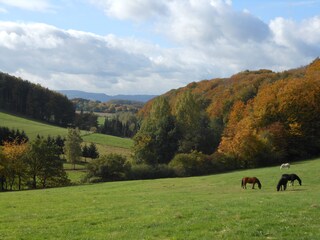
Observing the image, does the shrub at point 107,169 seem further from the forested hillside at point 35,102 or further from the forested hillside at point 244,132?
the forested hillside at point 35,102

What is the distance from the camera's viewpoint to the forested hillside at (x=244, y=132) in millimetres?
76188

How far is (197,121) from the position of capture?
10181cm

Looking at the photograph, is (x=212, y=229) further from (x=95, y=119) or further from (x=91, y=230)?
(x=95, y=119)

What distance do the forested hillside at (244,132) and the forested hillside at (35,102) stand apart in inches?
3667

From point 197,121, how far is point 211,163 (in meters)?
27.5

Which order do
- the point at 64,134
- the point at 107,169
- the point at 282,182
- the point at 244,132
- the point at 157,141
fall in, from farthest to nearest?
the point at 64,134 → the point at 157,141 → the point at 244,132 → the point at 107,169 → the point at 282,182

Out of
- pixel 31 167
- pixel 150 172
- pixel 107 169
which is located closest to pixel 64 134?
pixel 31 167

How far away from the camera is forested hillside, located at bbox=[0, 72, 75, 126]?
183375mm

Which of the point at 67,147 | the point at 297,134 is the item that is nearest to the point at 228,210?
the point at 297,134

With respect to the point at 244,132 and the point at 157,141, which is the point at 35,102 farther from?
the point at 244,132

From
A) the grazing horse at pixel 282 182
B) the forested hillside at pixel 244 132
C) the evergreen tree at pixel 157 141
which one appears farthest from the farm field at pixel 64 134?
the grazing horse at pixel 282 182

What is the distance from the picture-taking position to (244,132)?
7850 centimetres

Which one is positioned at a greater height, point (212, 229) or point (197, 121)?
point (197, 121)

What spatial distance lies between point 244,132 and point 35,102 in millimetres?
129833
